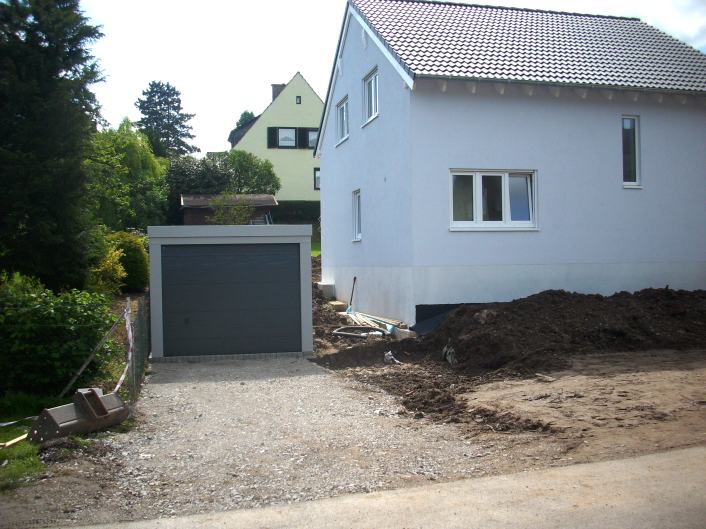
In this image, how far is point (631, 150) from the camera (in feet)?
53.2

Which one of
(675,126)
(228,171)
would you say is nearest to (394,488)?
(675,126)

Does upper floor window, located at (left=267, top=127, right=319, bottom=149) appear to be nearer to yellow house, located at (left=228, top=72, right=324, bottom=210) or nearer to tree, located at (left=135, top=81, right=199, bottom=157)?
yellow house, located at (left=228, top=72, right=324, bottom=210)

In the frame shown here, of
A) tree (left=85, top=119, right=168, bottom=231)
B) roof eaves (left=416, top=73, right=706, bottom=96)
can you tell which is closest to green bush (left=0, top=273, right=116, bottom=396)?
roof eaves (left=416, top=73, right=706, bottom=96)

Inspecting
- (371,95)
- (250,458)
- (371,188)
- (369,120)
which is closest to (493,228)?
(371,188)

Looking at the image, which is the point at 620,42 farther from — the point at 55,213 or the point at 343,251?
the point at 55,213

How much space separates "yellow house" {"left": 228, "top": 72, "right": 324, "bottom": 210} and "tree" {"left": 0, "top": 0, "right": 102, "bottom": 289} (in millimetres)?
32187

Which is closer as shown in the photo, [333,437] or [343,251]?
[333,437]

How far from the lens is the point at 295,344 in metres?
14.0

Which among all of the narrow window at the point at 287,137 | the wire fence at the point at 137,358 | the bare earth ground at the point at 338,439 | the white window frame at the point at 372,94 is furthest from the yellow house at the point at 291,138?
the bare earth ground at the point at 338,439

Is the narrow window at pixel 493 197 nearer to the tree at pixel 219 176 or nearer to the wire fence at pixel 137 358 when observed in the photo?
the wire fence at pixel 137 358

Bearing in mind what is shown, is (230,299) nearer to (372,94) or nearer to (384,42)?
(384,42)

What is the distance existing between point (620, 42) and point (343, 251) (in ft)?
31.0

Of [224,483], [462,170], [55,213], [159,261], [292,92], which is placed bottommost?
[224,483]

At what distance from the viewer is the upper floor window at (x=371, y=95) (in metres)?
17.6
